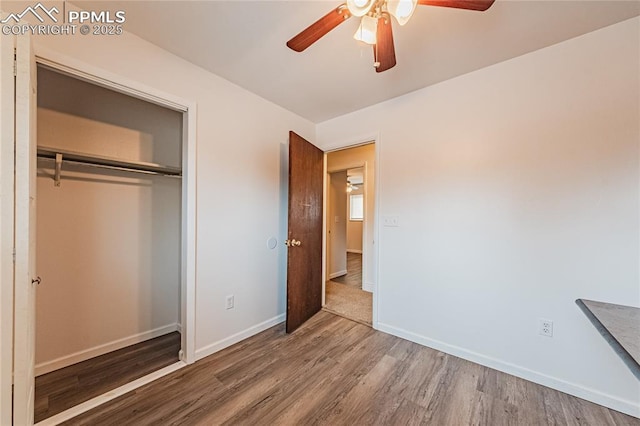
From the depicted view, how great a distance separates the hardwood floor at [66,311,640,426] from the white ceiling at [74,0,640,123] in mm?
2507

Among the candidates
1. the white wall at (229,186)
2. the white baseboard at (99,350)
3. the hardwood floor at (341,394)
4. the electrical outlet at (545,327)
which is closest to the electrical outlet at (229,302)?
the white wall at (229,186)

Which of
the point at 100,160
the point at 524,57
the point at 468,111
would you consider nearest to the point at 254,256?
the point at 100,160

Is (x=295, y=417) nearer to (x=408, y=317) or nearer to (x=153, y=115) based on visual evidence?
(x=408, y=317)

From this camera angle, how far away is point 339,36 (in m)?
1.70

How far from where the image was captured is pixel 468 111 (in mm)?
2133

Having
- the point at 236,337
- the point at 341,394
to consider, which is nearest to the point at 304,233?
the point at 236,337

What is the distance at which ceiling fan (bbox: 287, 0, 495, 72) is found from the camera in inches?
43.2

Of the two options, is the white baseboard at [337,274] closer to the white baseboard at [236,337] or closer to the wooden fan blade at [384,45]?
the white baseboard at [236,337]

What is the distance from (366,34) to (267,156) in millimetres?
1633

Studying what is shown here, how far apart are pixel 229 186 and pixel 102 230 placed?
3.79 ft

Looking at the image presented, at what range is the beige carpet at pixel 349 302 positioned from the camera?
2998 millimetres

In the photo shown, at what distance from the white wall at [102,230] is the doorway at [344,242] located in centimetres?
201

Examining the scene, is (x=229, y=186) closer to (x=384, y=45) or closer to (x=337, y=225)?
(x=384, y=45)

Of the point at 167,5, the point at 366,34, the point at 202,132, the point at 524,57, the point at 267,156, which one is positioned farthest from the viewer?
the point at 267,156
